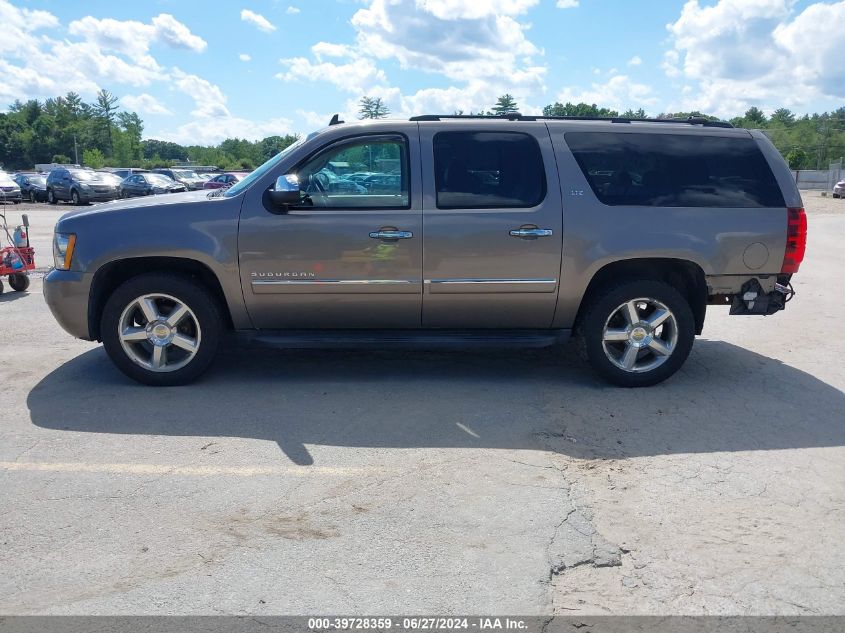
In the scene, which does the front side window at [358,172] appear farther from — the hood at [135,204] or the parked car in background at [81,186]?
the parked car in background at [81,186]

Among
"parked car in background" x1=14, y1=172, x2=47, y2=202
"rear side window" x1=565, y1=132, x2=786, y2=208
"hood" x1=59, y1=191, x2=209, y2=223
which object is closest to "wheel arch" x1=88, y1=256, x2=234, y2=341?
"hood" x1=59, y1=191, x2=209, y2=223

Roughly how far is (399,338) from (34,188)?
3496 centimetres

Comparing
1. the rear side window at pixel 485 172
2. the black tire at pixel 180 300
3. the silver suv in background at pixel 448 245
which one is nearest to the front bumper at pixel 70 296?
the silver suv in background at pixel 448 245

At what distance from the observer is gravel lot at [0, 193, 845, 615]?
296cm

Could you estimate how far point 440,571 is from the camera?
306 cm

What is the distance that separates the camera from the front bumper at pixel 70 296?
206 inches

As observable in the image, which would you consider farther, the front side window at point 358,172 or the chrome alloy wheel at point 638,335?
the chrome alloy wheel at point 638,335

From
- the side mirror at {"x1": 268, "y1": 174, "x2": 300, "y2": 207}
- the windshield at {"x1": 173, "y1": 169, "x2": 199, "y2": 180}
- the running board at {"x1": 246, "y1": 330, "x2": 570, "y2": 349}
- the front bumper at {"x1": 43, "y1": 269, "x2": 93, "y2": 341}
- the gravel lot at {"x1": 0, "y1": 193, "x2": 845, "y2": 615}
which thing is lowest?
the gravel lot at {"x1": 0, "y1": 193, "x2": 845, "y2": 615}

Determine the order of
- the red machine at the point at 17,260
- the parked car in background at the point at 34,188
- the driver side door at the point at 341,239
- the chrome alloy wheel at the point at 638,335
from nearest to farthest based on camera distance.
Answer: the driver side door at the point at 341,239, the chrome alloy wheel at the point at 638,335, the red machine at the point at 17,260, the parked car in background at the point at 34,188

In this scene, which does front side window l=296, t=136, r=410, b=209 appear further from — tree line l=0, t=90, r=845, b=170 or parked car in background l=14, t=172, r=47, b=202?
tree line l=0, t=90, r=845, b=170

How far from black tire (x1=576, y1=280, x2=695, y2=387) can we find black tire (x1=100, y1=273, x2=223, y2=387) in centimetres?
281

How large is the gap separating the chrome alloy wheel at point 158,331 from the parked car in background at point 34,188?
107 ft

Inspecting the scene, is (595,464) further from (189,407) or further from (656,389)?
(189,407)

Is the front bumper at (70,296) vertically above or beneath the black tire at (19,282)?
above
